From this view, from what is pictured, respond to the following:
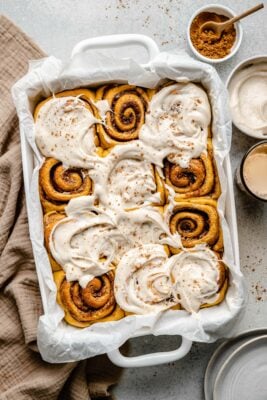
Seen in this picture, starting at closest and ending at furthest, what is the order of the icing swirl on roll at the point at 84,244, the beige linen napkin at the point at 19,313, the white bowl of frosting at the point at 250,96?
the icing swirl on roll at the point at 84,244 → the beige linen napkin at the point at 19,313 → the white bowl of frosting at the point at 250,96

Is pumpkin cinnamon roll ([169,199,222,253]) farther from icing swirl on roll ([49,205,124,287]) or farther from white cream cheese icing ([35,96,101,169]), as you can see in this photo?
white cream cheese icing ([35,96,101,169])

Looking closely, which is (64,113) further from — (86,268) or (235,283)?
(235,283)

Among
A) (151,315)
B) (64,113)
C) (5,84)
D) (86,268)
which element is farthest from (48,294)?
(5,84)

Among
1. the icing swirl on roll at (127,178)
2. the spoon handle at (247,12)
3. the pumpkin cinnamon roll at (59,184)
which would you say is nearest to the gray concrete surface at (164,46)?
the spoon handle at (247,12)

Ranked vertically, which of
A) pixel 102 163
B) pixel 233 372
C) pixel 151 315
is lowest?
pixel 233 372

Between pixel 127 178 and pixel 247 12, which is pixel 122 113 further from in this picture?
pixel 247 12

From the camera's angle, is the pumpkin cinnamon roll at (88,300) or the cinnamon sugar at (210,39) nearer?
the pumpkin cinnamon roll at (88,300)

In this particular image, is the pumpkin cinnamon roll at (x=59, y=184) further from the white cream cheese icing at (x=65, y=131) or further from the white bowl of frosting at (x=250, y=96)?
the white bowl of frosting at (x=250, y=96)

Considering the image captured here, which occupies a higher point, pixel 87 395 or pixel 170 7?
pixel 170 7
